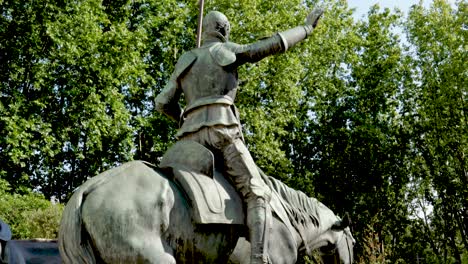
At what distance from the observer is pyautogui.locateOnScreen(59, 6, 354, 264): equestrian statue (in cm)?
485

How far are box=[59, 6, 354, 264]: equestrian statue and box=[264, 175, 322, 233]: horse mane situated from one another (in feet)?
0.05

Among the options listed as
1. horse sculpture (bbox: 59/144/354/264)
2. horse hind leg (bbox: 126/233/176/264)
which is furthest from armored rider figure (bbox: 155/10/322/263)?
horse hind leg (bbox: 126/233/176/264)

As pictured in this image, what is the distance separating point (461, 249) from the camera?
30.0m

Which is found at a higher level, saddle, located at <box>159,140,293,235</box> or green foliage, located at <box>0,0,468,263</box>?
green foliage, located at <box>0,0,468,263</box>

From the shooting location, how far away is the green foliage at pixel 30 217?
50.8 feet

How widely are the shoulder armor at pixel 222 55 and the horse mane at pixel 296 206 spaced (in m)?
1.29

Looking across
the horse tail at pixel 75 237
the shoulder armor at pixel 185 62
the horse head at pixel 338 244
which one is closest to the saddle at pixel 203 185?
the shoulder armor at pixel 185 62

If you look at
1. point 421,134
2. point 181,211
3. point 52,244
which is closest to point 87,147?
point 52,244

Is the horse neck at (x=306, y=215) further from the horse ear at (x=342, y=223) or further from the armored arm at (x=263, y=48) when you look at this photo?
the armored arm at (x=263, y=48)

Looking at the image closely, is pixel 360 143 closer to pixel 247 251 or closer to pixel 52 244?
pixel 52 244

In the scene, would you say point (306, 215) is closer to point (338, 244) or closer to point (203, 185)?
point (338, 244)

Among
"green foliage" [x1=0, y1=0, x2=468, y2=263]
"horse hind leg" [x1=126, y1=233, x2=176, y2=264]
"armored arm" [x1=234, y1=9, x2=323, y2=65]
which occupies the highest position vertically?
"green foliage" [x1=0, y1=0, x2=468, y2=263]

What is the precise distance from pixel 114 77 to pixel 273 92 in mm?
6702

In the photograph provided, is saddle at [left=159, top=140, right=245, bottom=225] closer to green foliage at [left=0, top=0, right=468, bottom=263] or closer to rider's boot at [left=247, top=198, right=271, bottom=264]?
rider's boot at [left=247, top=198, right=271, bottom=264]
